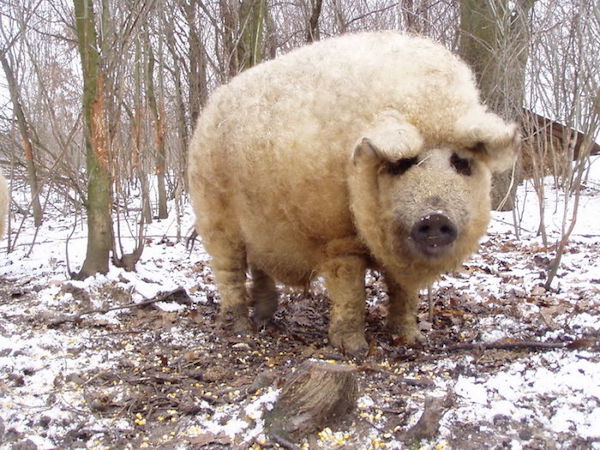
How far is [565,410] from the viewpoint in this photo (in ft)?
9.02

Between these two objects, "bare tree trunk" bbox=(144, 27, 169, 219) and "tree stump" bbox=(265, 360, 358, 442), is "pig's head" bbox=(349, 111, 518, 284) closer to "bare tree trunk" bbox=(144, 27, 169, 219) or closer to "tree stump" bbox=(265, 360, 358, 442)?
"tree stump" bbox=(265, 360, 358, 442)

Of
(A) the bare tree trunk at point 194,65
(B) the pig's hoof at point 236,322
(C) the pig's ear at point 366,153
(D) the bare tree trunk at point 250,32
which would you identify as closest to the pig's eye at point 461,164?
(C) the pig's ear at point 366,153

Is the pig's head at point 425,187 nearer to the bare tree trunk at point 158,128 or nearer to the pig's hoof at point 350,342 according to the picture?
the pig's hoof at point 350,342

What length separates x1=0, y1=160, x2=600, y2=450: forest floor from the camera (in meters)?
2.74

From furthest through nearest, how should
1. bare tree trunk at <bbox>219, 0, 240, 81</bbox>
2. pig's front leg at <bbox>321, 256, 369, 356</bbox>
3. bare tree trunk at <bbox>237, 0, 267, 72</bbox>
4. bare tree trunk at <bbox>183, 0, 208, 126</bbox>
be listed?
bare tree trunk at <bbox>183, 0, 208, 126</bbox>, bare tree trunk at <bbox>219, 0, 240, 81</bbox>, bare tree trunk at <bbox>237, 0, 267, 72</bbox>, pig's front leg at <bbox>321, 256, 369, 356</bbox>

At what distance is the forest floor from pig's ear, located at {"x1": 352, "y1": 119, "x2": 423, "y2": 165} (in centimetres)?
120

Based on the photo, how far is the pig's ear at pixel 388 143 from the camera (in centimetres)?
319

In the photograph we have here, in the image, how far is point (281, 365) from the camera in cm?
379

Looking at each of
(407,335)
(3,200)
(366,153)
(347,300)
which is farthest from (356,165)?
(3,200)

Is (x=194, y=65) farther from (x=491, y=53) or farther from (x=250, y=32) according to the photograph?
(x=491, y=53)

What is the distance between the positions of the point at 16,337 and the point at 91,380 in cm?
112

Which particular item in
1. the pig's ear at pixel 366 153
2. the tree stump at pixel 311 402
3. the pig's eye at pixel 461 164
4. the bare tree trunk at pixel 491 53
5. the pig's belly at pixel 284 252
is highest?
the bare tree trunk at pixel 491 53

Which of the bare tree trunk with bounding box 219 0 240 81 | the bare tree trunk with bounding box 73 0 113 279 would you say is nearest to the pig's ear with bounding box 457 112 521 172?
the bare tree trunk with bounding box 73 0 113 279

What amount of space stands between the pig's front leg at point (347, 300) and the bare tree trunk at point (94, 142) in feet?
8.84
